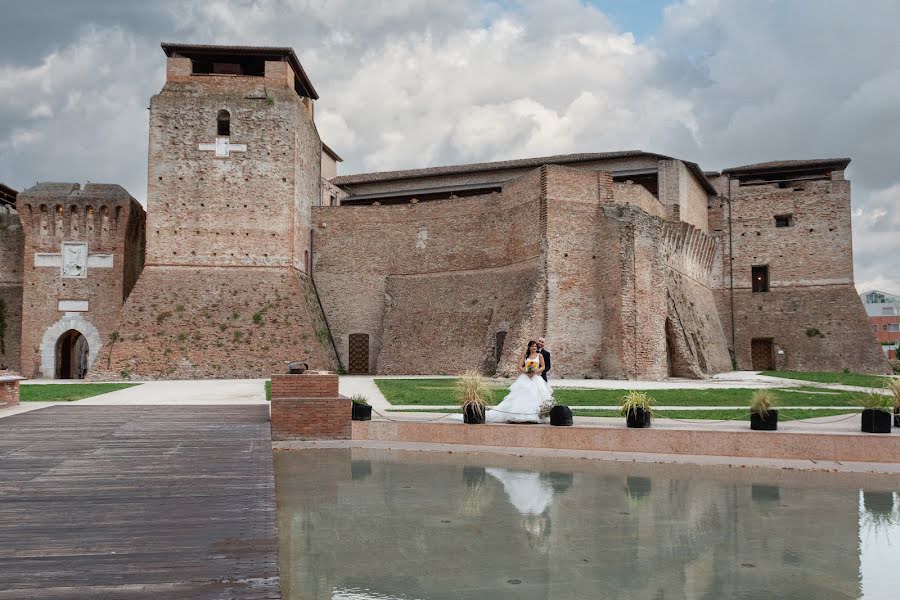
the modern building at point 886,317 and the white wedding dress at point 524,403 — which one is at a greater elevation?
the modern building at point 886,317

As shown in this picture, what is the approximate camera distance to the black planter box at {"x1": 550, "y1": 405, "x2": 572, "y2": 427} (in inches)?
401

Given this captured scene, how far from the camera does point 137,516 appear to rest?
4418mm

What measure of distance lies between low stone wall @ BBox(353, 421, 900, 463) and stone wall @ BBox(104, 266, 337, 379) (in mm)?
16782

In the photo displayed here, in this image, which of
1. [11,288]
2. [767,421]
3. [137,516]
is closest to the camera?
[137,516]

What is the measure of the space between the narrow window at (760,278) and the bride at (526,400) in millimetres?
30284

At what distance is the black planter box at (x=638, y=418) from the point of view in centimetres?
989

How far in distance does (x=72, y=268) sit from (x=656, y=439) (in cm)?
2763

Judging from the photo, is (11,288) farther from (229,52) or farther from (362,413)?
(362,413)

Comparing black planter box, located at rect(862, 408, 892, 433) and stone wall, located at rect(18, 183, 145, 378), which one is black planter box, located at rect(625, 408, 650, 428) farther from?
stone wall, located at rect(18, 183, 145, 378)

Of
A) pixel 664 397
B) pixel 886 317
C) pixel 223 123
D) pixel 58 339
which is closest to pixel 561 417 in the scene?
pixel 664 397

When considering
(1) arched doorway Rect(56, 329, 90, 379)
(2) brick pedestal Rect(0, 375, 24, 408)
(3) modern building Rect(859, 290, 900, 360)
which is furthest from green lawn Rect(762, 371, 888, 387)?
(3) modern building Rect(859, 290, 900, 360)

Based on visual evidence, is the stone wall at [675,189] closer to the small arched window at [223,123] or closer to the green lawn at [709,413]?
the small arched window at [223,123]

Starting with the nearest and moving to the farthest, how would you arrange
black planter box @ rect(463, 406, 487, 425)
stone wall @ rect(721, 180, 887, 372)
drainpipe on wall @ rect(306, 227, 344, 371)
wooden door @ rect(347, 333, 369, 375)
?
black planter box @ rect(463, 406, 487, 425) → drainpipe on wall @ rect(306, 227, 344, 371) → wooden door @ rect(347, 333, 369, 375) → stone wall @ rect(721, 180, 887, 372)

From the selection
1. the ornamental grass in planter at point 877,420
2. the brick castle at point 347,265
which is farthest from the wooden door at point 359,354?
the ornamental grass in planter at point 877,420
